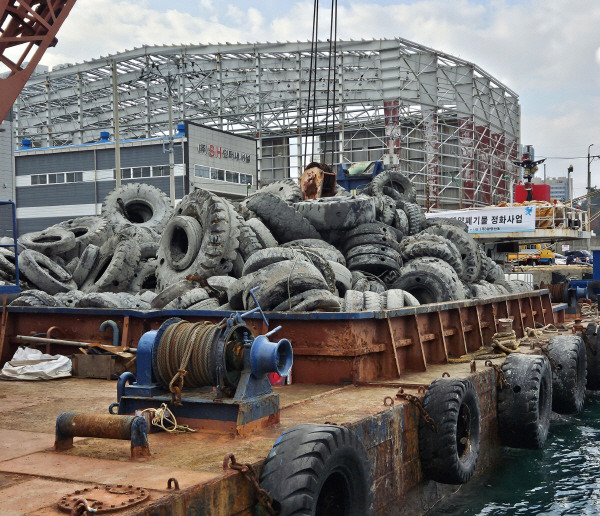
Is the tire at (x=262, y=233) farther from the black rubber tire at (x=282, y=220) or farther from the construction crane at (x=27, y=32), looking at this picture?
the construction crane at (x=27, y=32)

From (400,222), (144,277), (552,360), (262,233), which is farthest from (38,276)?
(552,360)

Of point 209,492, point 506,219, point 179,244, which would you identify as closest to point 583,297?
point 506,219

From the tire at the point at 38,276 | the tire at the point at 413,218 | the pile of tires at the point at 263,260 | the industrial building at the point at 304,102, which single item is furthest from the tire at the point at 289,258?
the industrial building at the point at 304,102

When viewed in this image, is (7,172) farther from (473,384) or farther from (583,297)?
(473,384)

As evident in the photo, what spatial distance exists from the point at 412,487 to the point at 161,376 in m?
2.42

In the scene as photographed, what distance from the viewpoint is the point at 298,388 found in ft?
21.6

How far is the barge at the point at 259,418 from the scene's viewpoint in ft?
12.2

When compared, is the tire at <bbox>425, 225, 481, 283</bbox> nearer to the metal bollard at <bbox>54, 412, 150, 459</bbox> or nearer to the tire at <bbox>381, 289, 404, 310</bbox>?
the tire at <bbox>381, 289, 404, 310</bbox>

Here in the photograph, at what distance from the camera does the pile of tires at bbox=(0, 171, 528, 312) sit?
822 cm

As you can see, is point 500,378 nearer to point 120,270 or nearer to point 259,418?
point 259,418

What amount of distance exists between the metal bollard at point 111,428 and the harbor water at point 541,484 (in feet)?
10.6

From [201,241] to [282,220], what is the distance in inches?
56.0

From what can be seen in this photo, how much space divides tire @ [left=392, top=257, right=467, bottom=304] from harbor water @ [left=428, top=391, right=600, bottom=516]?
235 centimetres

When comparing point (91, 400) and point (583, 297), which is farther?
point (583, 297)
